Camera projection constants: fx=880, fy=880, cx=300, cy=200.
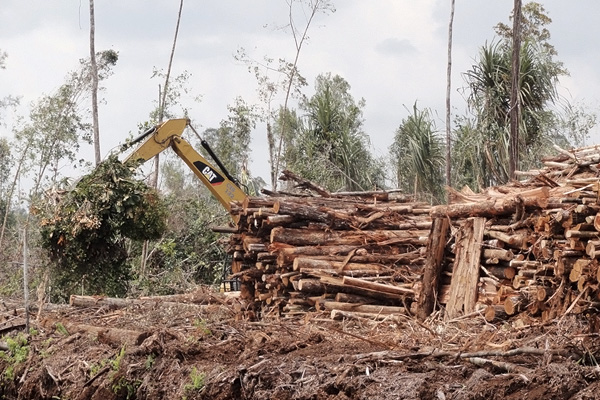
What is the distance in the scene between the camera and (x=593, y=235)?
27.8 feet

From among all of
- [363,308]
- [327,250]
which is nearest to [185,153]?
[327,250]

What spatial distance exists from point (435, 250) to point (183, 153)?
7566mm

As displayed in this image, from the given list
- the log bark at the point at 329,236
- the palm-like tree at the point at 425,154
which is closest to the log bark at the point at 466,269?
the log bark at the point at 329,236

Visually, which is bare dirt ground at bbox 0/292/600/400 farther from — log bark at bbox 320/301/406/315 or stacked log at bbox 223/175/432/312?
stacked log at bbox 223/175/432/312

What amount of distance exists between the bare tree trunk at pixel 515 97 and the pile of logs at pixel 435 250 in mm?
5874

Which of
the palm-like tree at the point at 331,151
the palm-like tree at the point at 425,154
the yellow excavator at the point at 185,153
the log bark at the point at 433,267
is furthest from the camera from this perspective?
the palm-like tree at the point at 331,151

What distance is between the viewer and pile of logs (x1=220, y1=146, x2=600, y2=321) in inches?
348

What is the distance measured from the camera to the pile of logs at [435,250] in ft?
29.0

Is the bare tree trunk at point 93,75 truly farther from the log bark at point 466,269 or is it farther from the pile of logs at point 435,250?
the log bark at point 466,269

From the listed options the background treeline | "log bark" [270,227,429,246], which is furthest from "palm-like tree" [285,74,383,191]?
"log bark" [270,227,429,246]

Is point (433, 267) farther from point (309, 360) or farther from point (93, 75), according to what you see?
point (93, 75)

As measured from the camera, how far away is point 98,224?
15.7 meters

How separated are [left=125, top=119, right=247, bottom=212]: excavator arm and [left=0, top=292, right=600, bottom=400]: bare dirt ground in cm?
441

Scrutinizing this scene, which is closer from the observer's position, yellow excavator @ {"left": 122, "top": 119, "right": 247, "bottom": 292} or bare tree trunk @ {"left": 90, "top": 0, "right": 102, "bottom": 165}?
yellow excavator @ {"left": 122, "top": 119, "right": 247, "bottom": 292}
